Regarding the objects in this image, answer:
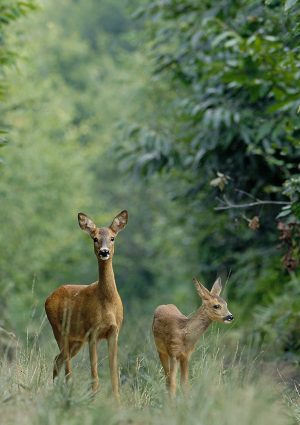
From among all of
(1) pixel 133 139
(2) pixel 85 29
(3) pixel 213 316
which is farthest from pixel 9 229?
(2) pixel 85 29

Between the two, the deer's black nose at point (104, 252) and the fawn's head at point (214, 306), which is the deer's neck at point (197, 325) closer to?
the fawn's head at point (214, 306)

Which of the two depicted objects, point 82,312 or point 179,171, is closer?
point 82,312

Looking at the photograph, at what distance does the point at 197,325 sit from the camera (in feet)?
26.6

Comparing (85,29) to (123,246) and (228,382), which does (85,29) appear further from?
(228,382)

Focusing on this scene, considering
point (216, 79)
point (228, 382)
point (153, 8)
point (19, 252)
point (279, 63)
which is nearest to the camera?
point (228, 382)

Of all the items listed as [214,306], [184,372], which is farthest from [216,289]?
[184,372]

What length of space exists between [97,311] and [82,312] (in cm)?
20

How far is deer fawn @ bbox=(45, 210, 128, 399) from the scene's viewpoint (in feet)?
26.1

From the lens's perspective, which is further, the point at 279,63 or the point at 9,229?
the point at 9,229

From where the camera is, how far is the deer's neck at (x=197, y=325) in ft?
26.5

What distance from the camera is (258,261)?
18266mm

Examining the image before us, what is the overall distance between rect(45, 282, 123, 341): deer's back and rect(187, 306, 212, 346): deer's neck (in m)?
0.52

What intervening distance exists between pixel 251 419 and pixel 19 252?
23461 millimetres

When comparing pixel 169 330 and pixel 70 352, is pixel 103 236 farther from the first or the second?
pixel 70 352
